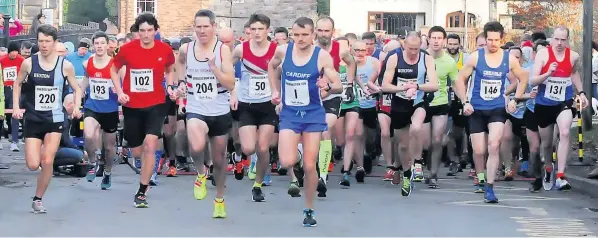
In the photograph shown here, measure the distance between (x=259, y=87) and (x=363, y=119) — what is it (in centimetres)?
302

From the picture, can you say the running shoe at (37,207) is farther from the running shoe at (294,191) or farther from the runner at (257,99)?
the running shoe at (294,191)

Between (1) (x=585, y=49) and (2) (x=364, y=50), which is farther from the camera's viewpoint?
(1) (x=585, y=49)

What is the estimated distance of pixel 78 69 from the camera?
1748 cm

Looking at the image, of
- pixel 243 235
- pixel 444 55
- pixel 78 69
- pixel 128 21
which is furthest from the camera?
pixel 128 21

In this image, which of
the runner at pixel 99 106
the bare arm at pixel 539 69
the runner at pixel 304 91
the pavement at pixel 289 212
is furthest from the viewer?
the runner at pixel 99 106

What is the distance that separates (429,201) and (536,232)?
2.69 metres

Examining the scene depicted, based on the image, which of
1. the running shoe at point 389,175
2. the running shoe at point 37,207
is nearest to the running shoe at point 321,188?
the running shoe at point 389,175

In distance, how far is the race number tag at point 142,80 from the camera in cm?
1187

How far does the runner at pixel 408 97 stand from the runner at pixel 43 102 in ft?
12.3

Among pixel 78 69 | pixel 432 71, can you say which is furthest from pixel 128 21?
pixel 432 71

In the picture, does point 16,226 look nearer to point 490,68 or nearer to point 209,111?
point 209,111

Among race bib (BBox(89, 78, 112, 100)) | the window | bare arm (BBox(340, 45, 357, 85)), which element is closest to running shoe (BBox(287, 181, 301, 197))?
bare arm (BBox(340, 45, 357, 85))

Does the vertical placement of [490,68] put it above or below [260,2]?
below

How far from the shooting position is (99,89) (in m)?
14.6
